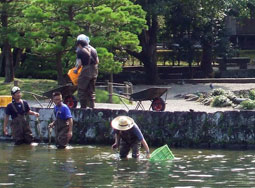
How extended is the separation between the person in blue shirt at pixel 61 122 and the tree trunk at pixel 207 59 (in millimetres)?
24030

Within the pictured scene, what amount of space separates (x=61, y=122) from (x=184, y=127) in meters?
3.04

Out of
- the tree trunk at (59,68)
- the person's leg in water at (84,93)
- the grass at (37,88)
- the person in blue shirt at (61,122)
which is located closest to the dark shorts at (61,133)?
the person in blue shirt at (61,122)

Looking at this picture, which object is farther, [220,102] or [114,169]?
[220,102]

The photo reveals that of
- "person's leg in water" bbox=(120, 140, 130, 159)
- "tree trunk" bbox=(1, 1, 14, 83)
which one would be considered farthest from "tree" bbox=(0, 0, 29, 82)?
"person's leg in water" bbox=(120, 140, 130, 159)

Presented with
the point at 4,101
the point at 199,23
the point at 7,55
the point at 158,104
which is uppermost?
the point at 199,23

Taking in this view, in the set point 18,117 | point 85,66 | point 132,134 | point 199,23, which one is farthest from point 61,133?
point 199,23

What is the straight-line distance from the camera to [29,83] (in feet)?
103

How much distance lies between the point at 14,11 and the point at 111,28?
3.95 m

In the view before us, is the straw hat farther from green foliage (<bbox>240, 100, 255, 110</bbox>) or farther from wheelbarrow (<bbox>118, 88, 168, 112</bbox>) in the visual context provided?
green foliage (<bbox>240, 100, 255, 110</bbox>)

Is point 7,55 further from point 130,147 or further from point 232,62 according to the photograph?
point 232,62

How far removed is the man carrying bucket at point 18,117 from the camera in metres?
19.5

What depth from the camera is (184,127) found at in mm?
19484

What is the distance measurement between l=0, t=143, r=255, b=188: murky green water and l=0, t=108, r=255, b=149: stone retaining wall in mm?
594

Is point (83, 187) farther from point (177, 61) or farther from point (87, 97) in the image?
point (177, 61)
